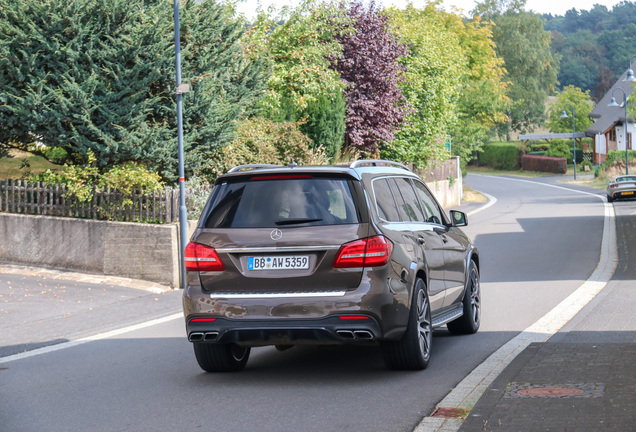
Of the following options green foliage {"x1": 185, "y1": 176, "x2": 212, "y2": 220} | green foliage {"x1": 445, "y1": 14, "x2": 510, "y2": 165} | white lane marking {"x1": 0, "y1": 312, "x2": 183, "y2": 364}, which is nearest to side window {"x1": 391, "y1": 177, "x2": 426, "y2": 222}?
white lane marking {"x1": 0, "y1": 312, "x2": 183, "y2": 364}

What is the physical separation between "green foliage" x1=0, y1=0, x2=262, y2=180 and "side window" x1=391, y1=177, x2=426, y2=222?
886cm

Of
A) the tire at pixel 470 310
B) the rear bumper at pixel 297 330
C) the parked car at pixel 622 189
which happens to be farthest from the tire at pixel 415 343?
the parked car at pixel 622 189

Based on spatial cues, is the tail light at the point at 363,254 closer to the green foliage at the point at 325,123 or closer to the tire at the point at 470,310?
the tire at the point at 470,310

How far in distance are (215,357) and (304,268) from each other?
1.36 meters

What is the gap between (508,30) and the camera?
3666 inches

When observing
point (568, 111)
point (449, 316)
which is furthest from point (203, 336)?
point (568, 111)

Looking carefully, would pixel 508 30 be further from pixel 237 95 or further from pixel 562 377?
pixel 562 377

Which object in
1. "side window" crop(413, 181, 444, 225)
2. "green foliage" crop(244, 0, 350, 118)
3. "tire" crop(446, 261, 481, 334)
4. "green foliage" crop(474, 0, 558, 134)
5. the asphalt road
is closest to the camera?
the asphalt road

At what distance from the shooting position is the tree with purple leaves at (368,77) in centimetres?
3136

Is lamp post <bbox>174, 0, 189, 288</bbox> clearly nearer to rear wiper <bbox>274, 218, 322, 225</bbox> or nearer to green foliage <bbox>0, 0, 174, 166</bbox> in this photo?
green foliage <bbox>0, 0, 174, 166</bbox>

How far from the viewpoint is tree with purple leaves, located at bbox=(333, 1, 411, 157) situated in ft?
103

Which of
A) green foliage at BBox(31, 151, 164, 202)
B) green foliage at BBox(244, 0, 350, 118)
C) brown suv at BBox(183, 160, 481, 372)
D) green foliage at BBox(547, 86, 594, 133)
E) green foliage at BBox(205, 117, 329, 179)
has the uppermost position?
green foliage at BBox(547, 86, 594, 133)

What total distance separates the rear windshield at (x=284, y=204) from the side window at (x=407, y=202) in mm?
970

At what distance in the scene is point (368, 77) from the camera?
1248 inches
